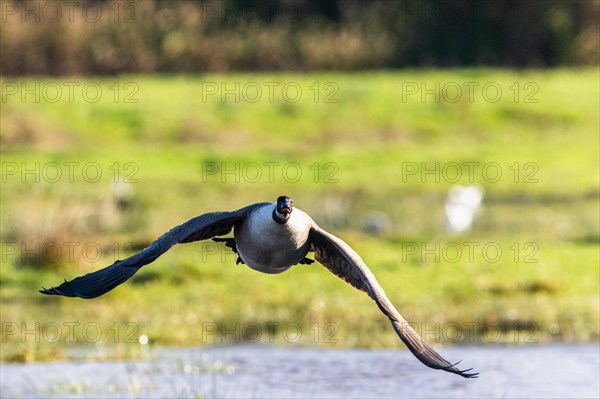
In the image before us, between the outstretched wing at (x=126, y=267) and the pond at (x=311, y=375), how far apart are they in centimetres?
200

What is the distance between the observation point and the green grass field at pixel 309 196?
1380 centimetres

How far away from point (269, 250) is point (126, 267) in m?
0.79

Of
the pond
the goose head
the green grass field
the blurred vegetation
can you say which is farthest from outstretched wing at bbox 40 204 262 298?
the blurred vegetation

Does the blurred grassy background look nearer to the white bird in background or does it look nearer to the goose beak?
the white bird in background

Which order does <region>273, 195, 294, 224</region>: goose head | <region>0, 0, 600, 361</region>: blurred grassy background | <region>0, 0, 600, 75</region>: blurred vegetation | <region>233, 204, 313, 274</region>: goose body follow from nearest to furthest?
<region>273, 195, 294, 224</region>: goose head < <region>233, 204, 313, 274</region>: goose body < <region>0, 0, 600, 361</region>: blurred grassy background < <region>0, 0, 600, 75</region>: blurred vegetation

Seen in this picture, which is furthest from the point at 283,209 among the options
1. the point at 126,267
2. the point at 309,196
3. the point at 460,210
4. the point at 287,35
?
the point at 287,35

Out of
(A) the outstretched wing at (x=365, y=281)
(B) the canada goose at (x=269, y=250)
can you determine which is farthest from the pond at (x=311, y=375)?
(B) the canada goose at (x=269, y=250)

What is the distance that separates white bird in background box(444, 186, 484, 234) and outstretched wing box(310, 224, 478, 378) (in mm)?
10107

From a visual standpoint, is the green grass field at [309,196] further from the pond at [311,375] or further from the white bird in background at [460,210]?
the pond at [311,375]

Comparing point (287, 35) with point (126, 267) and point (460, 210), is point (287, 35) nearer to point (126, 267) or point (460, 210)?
point (460, 210)

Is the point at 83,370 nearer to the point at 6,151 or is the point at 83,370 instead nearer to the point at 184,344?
the point at 184,344

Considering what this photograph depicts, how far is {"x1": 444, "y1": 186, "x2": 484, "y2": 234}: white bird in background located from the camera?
1920 centimetres

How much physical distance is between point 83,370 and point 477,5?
31586 millimetres

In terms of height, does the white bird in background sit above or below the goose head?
above
